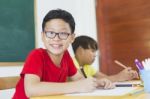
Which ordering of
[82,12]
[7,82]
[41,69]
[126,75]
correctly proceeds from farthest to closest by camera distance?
[82,12] < [126,75] < [7,82] < [41,69]

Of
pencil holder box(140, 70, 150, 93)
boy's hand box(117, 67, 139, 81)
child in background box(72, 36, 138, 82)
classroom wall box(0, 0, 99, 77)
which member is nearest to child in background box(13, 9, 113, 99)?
pencil holder box(140, 70, 150, 93)

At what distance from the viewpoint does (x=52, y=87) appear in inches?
36.0

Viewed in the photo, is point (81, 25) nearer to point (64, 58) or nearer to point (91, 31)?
point (91, 31)

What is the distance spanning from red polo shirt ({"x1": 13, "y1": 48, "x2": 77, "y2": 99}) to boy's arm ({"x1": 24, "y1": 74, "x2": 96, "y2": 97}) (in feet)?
0.20

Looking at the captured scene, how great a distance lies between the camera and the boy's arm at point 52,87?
0.90 m

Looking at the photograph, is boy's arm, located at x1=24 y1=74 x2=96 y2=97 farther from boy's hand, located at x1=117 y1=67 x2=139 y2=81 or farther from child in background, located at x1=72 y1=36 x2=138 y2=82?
child in background, located at x1=72 y1=36 x2=138 y2=82

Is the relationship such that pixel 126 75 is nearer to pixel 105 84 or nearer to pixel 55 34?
pixel 105 84

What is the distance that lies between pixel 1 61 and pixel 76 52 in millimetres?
597

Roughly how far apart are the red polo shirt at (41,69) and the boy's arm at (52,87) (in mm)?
61

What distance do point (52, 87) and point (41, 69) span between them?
0.59ft

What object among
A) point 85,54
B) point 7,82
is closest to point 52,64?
point 7,82

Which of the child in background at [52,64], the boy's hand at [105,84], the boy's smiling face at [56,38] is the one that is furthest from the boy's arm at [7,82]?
the boy's hand at [105,84]

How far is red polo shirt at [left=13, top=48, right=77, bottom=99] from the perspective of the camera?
1.03 meters

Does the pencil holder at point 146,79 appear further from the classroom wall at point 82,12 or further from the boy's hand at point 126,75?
the classroom wall at point 82,12
